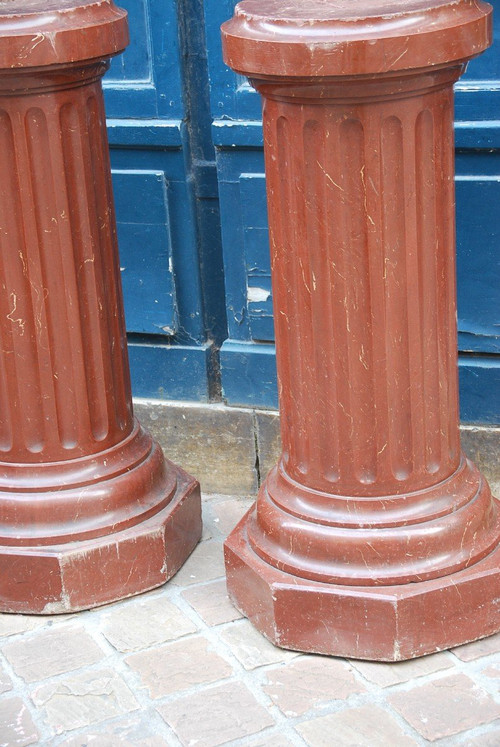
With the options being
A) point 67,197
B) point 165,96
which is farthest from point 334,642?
point 165,96

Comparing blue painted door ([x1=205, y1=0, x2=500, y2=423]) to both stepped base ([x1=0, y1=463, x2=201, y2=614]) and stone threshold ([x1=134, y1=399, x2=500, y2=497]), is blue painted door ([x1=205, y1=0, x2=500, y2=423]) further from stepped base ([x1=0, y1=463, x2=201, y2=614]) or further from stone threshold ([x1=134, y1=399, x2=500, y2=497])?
stepped base ([x1=0, y1=463, x2=201, y2=614])

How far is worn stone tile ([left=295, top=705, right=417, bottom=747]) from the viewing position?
2.89 m

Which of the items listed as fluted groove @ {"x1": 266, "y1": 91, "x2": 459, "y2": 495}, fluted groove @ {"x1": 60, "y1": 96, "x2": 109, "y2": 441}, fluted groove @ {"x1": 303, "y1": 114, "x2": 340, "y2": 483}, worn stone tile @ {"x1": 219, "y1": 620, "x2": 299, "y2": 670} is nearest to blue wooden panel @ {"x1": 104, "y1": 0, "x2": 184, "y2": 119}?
fluted groove @ {"x1": 60, "y1": 96, "x2": 109, "y2": 441}

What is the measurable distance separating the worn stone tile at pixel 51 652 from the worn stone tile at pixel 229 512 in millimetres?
698

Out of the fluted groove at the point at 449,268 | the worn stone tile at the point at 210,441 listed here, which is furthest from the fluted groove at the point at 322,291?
the worn stone tile at the point at 210,441

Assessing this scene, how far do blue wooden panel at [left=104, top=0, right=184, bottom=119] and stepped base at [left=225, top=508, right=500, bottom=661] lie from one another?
1560 mm

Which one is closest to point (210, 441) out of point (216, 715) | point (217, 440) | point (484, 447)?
point (217, 440)

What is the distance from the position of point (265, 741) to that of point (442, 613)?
573mm

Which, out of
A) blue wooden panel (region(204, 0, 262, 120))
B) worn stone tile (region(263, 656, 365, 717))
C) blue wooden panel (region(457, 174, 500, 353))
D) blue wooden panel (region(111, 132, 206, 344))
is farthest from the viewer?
blue wooden panel (region(111, 132, 206, 344))

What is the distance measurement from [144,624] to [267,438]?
3.00ft

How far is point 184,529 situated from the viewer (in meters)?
3.72

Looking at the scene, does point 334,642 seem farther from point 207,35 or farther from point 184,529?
point 207,35

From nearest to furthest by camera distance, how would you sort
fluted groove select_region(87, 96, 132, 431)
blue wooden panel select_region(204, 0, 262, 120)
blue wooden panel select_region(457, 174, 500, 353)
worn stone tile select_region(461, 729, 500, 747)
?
worn stone tile select_region(461, 729, 500, 747) → fluted groove select_region(87, 96, 132, 431) → blue wooden panel select_region(457, 174, 500, 353) → blue wooden panel select_region(204, 0, 262, 120)

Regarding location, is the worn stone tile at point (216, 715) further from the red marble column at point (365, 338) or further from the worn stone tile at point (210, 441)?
the worn stone tile at point (210, 441)
